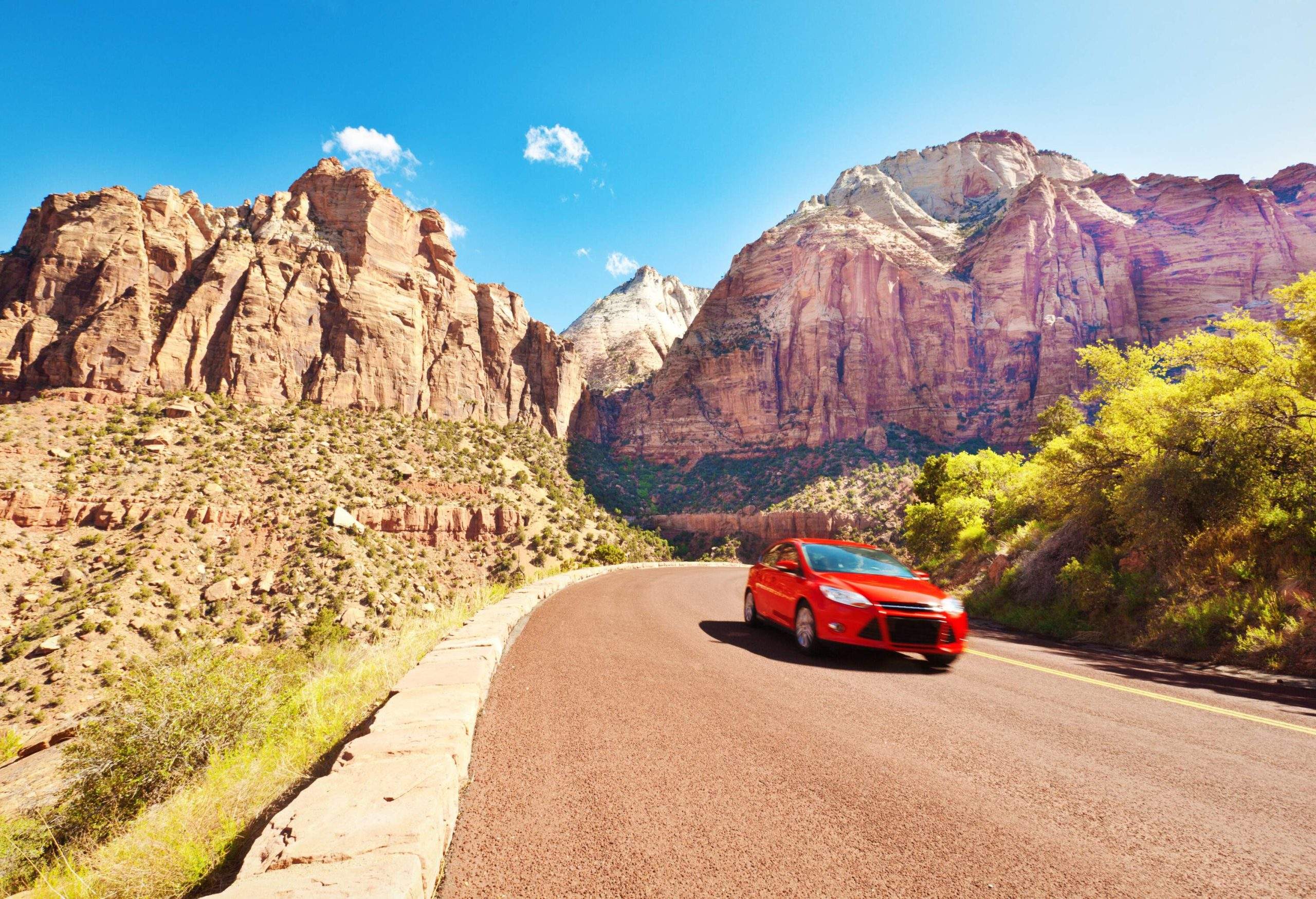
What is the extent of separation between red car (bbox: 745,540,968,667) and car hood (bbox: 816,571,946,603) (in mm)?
14

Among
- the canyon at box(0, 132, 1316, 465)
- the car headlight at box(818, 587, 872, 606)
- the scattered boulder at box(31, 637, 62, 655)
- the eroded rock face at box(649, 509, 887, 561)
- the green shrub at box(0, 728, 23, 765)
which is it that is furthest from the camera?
the eroded rock face at box(649, 509, 887, 561)

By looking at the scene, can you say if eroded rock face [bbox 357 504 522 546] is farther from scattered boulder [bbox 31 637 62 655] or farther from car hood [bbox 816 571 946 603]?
car hood [bbox 816 571 946 603]

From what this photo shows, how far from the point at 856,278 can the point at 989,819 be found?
293 ft

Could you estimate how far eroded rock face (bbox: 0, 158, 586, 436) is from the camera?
46156 millimetres

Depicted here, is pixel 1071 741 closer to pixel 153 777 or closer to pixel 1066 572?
pixel 153 777

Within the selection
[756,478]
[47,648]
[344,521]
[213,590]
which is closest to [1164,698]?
[47,648]

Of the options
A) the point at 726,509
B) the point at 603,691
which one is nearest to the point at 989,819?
the point at 603,691

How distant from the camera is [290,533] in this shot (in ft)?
112

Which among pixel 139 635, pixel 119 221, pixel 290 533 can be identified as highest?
pixel 119 221

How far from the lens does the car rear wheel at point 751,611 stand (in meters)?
9.92

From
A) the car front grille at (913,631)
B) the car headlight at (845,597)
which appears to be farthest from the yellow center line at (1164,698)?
the car headlight at (845,597)

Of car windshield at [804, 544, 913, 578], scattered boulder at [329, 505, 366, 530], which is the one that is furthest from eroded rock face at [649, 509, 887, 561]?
car windshield at [804, 544, 913, 578]

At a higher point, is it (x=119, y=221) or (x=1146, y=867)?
(x=119, y=221)

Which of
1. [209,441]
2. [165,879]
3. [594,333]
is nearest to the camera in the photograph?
[165,879]
